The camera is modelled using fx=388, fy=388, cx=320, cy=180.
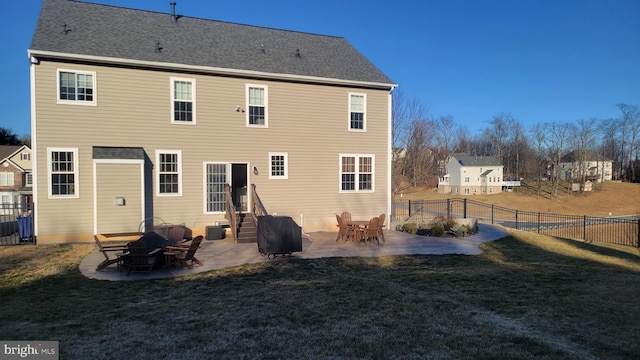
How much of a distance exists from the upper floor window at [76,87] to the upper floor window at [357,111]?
9.83 meters

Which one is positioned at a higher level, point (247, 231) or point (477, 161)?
point (477, 161)

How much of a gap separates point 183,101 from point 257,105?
2805 mm

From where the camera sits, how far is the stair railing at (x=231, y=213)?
43.9ft

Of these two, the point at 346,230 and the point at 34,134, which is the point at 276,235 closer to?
the point at 346,230

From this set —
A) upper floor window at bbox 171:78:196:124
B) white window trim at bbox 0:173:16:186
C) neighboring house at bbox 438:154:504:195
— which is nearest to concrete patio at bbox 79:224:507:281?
upper floor window at bbox 171:78:196:124

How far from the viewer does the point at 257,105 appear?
1555 centimetres

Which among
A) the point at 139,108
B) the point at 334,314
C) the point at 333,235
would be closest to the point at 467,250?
the point at 333,235

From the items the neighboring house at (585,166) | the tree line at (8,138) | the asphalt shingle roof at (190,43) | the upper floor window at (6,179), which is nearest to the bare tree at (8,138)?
the tree line at (8,138)

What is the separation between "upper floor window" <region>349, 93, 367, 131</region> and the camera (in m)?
17.0

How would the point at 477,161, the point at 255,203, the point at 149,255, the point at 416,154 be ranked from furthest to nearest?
the point at 477,161 < the point at 416,154 < the point at 255,203 < the point at 149,255

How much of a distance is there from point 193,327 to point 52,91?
1131 cm

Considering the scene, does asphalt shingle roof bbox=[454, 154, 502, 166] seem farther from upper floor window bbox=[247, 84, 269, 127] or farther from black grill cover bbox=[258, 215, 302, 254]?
black grill cover bbox=[258, 215, 302, 254]

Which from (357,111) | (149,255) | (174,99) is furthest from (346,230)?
(174,99)

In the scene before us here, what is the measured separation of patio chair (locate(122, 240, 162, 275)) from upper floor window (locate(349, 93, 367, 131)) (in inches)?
404
